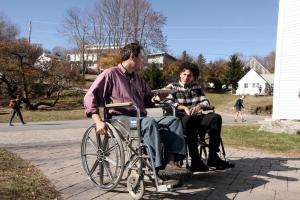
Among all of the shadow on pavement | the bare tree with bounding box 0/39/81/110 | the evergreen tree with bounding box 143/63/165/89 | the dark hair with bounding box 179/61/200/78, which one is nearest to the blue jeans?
the shadow on pavement

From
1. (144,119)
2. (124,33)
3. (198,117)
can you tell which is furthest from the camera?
(124,33)

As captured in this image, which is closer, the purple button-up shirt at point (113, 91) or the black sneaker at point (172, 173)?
the black sneaker at point (172, 173)

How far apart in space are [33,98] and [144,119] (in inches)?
1374

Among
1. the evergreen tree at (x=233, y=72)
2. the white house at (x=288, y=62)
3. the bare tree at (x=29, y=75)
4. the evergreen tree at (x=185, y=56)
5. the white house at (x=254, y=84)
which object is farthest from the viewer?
the white house at (x=254, y=84)

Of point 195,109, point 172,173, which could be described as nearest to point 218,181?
point 195,109

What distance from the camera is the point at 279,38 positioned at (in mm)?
14250

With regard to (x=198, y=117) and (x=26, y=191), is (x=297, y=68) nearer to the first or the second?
(x=198, y=117)

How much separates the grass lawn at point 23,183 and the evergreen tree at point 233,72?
60.5 m

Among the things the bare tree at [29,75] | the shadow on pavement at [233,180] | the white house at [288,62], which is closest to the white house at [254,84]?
the bare tree at [29,75]

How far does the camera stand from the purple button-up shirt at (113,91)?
4.53 meters

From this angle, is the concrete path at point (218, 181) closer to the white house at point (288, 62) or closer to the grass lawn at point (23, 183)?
the grass lawn at point (23, 183)

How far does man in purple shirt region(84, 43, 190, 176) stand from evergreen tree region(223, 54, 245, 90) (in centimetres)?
6111

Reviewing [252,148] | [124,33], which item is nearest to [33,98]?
[124,33]

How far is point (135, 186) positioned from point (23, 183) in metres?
1.46
